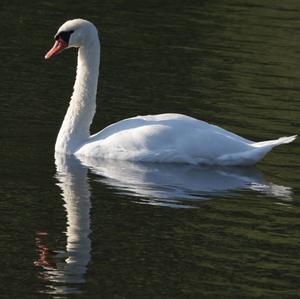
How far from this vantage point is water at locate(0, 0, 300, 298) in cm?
1048

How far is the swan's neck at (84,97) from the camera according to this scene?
1576cm

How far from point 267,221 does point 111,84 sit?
297 inches

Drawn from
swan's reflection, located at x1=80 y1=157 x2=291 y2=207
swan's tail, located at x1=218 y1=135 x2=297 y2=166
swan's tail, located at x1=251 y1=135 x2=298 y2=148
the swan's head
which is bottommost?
swan's reflection, located at x1=80 y1=157 x2=291 y2=207

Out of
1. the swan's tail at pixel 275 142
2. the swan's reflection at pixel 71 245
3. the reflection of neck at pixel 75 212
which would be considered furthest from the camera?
the swan's tail at pixel 275 142

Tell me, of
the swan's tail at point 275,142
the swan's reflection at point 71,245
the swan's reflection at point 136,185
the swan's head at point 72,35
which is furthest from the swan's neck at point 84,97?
the swan's tail at point 275,142

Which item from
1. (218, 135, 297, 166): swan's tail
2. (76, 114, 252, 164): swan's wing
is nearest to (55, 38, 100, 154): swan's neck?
(76, 114, 252, 164): swan's wing

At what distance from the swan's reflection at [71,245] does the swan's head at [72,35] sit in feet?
6.57

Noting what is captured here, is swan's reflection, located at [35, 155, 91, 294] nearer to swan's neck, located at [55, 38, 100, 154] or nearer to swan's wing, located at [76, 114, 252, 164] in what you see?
swan's wing, located at [76, 114, 252, 164]

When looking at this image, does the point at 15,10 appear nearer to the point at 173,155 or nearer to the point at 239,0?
the point at 239,0

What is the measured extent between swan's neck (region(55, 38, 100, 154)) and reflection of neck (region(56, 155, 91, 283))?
23.5 inches

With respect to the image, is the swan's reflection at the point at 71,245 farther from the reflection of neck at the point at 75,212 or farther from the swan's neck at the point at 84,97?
the swan's neck at the point at 84,97

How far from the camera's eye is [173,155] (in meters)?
15.0

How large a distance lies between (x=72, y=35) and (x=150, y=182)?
9.22 ft

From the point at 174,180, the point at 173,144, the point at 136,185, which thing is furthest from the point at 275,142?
the point at 136,185
